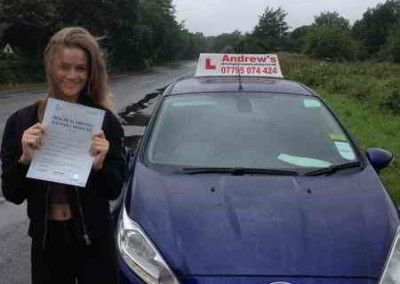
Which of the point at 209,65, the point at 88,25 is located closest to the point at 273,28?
the point at 88,25

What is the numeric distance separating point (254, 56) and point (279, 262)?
4.21 meters

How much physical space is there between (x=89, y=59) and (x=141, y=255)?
3.09 feet

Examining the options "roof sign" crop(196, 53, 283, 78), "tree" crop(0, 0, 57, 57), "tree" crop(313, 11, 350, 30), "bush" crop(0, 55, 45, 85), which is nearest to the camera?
"roof sign" crop(196, 53, 283, 78)

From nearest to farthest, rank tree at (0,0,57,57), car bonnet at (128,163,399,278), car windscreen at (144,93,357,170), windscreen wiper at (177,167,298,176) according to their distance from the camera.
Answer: car bonnet at (128,163,399,278) → windscreen wiper at (177,167,298,176) → car windscreen at (144,93,357,170) → tree at (0,0,57,57)

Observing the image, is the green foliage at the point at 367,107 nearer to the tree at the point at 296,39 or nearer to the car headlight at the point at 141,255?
the car headlight at the point at 141,255

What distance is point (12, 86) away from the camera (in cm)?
3269

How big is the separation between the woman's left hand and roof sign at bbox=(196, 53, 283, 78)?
3.86 meters

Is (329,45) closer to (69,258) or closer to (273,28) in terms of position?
(273,28)

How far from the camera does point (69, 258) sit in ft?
9.77

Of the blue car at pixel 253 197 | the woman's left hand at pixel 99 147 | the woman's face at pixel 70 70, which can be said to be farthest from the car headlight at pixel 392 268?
the woman's face at pixel 70 70

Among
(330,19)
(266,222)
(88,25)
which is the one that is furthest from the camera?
(330,19)

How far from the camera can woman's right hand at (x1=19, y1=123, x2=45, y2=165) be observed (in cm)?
265

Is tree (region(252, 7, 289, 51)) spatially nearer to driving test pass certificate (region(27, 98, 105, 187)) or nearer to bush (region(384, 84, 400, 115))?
bush (region(384, 84, 400, 115))

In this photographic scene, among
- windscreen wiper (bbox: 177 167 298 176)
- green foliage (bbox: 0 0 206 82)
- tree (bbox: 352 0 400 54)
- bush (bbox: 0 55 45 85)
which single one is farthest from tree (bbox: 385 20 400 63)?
windscreen wiper (bbox: 177 167 298 176)
